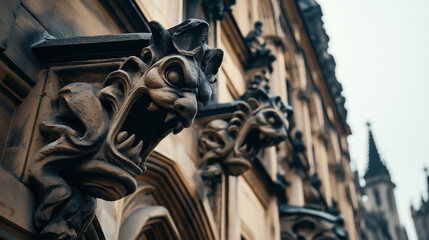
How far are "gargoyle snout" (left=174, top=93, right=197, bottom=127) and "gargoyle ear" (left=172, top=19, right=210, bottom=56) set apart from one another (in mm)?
226

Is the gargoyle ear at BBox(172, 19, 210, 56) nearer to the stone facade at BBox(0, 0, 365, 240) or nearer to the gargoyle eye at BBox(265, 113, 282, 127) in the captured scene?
the stone facade at BBox(0, 0, 365, 240)

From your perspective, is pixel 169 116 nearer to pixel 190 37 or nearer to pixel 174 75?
pixel 174 75

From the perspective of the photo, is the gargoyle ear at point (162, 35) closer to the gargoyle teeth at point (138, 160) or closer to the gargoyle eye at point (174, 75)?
the gargoyle eye at point (174, 75)

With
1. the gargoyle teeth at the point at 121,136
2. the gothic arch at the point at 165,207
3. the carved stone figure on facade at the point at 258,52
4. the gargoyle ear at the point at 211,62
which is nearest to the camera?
Answer: the gargoyle teeth at the point at 121,136

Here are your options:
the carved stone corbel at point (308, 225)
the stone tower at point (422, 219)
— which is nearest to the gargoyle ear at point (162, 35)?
the carved stone corbel at point (308, 225)

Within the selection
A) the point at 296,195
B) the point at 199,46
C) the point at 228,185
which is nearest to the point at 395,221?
the point at 296,195

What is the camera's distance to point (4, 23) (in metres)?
2.59

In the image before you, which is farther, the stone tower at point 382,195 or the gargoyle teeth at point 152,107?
the stone tower at point 382,195

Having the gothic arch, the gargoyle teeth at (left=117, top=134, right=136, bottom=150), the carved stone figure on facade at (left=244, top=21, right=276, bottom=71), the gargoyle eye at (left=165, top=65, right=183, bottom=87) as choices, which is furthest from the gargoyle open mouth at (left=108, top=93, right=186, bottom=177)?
the carved stone figure on facade at (left=244, top=21, right=276, bottom=71)

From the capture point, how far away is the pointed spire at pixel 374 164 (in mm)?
48812

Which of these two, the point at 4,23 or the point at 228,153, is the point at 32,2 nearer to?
the point at 4,23

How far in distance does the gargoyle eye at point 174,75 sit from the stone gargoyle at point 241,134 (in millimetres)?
2543

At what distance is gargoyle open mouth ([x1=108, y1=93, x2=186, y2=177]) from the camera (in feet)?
8.45

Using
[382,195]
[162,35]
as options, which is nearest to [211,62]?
[162,35]
